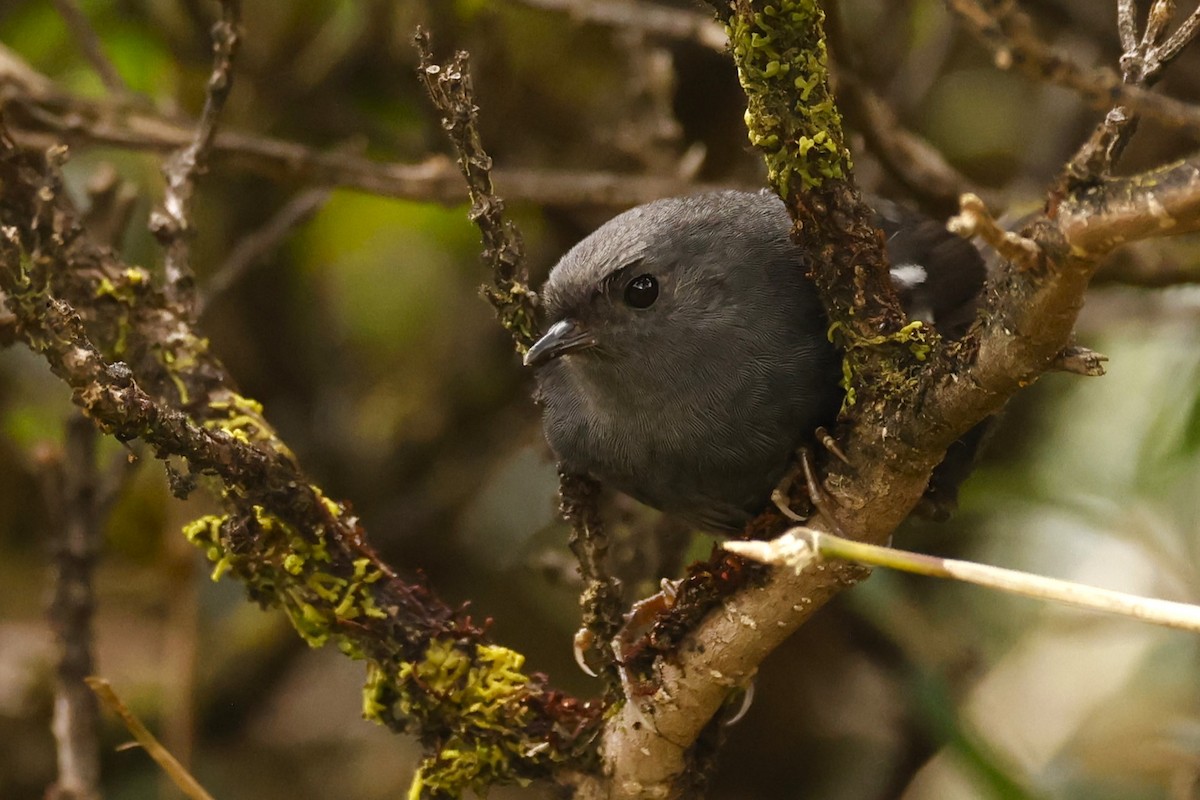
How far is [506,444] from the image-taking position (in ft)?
15.6

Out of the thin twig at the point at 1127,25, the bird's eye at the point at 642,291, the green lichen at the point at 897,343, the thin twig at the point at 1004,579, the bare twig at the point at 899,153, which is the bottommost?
the thin twig at the point at 1004,579

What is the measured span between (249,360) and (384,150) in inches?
38.7

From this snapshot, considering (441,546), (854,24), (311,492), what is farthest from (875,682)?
(311,492)

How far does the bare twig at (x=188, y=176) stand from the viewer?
260cm

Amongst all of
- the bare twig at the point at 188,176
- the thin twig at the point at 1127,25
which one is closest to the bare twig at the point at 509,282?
the bare twig at the point at 188,176

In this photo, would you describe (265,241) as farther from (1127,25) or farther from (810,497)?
(1127,25)

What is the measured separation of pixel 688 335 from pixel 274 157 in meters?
1.59

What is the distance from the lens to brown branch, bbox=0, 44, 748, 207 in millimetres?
3389

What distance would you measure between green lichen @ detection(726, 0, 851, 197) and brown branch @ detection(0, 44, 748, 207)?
6.12 ft

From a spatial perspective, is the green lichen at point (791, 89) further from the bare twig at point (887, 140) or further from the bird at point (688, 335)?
the bare twig at point (887, 140)

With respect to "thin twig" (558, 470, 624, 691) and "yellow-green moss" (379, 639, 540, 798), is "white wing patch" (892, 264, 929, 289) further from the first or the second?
"yellow-green moss" (379, 639, 540, 798)

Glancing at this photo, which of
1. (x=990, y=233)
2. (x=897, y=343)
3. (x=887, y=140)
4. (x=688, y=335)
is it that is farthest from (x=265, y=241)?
(x=990, y=233)

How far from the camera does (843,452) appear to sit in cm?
203

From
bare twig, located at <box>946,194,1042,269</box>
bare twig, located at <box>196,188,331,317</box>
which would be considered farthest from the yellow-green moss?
bare twig, located at <box>196,188,331,317</box>
